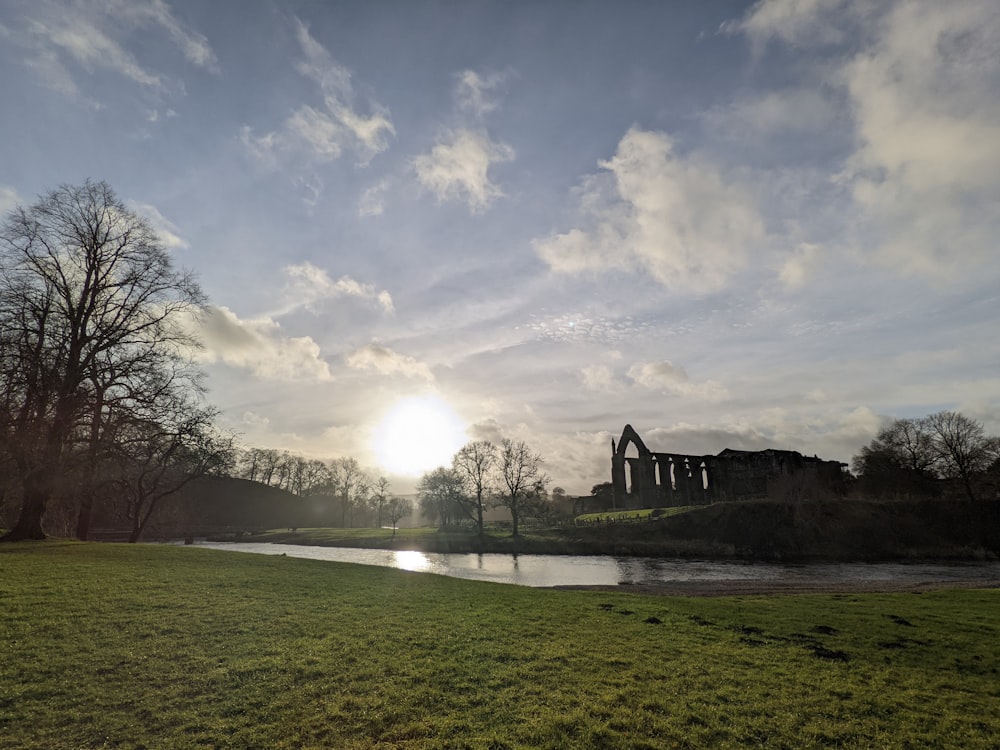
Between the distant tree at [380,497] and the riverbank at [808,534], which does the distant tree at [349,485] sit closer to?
the distant tree at [380,497]

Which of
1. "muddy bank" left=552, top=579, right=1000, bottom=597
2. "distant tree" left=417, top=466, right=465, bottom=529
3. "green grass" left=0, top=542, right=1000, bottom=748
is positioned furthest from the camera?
"distant tree" left=417, top=466, right=465, bottom=529

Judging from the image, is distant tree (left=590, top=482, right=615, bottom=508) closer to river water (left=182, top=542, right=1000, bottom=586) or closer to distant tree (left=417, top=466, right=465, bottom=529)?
distant tree (left=417, top=466, right=465, bottom=529)

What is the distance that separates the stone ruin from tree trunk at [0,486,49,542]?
3454 inches

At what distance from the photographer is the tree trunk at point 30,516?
24172 mm

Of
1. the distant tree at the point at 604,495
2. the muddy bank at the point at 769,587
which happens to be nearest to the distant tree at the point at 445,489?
the distant tree at the point at 604,495

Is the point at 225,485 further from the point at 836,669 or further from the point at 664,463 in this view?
the point at 836,669

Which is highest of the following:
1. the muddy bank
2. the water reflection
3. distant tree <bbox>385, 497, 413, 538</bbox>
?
distant tree <bbox>385, 497, 413, 538</bbox>

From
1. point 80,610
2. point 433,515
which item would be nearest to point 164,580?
point 80,610

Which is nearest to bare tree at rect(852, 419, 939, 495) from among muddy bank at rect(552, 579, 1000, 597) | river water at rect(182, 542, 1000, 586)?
river water at rect(182, 542, 1000, 586)

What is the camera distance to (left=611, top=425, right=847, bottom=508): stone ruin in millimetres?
88125

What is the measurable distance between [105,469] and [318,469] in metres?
124

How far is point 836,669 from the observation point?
10039 mm

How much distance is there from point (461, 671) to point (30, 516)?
1115 inches

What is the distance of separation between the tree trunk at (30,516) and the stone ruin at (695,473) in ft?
288
